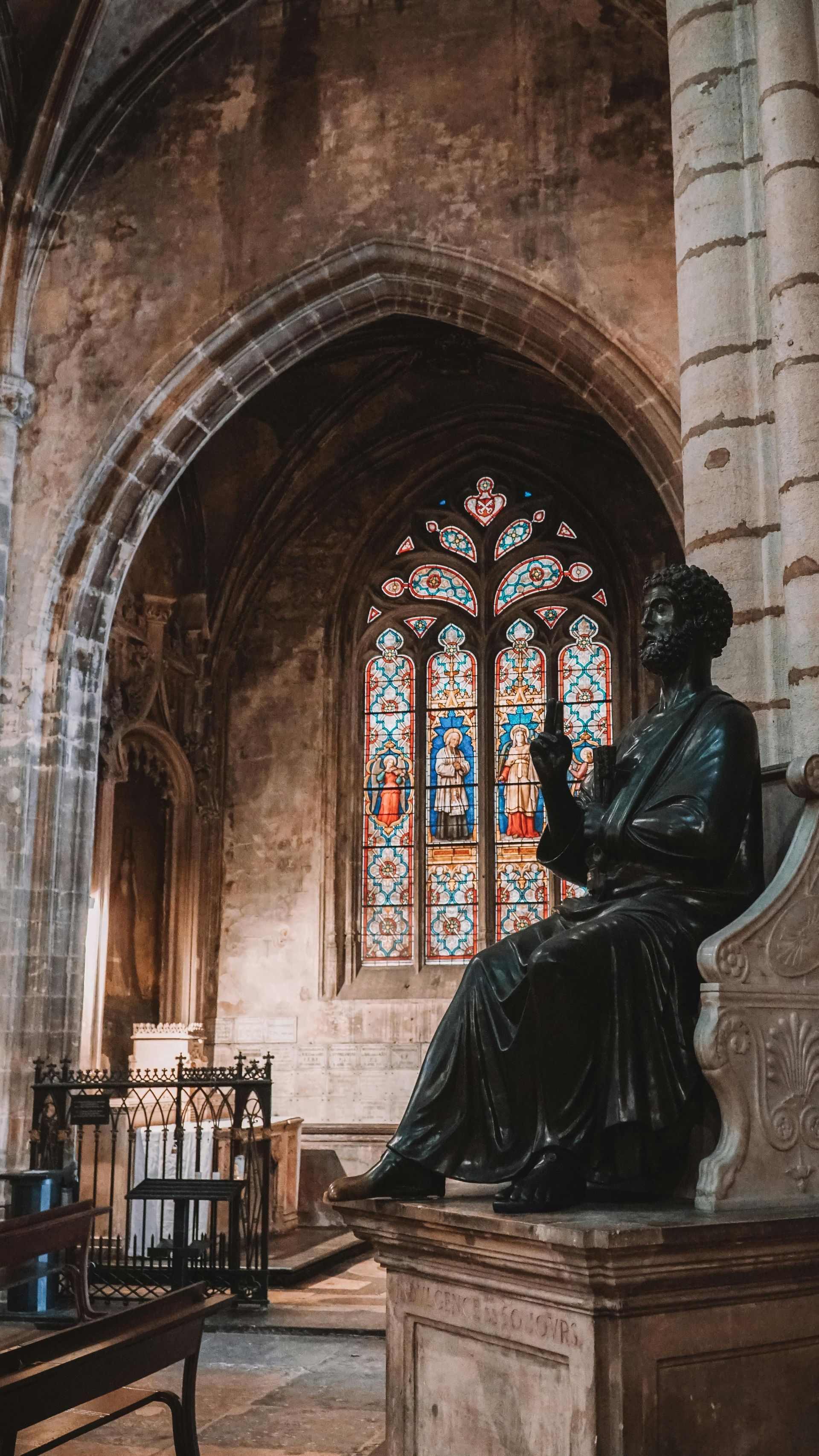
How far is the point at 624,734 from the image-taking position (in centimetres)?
363

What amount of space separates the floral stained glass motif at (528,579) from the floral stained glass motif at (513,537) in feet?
0.58

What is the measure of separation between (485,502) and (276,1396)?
929 cm

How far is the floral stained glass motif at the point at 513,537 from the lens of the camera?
13.0 meters

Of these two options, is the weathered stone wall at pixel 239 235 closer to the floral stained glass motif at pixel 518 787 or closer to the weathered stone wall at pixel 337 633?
the weathered stone wall at pixel 337 633

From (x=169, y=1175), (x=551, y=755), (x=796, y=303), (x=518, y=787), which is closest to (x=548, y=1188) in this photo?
(x=551, y=755)

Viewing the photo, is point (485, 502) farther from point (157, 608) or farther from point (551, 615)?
point (157, 608)

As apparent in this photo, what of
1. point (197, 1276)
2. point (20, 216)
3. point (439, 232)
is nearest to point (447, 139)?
point (439, 232)

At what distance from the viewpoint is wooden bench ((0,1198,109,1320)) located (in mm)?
4293

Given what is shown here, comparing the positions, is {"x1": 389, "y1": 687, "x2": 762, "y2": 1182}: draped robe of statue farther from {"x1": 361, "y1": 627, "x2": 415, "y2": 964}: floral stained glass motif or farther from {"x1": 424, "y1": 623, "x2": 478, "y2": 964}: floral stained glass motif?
{"x1": 361, "y1": 627, "x2": 415, "y2": 964}: floral stained glass motif

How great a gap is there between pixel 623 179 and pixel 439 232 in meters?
1.19

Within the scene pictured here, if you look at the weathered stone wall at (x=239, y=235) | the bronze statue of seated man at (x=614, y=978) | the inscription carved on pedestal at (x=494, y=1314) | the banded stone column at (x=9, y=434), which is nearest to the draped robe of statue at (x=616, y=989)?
the bronze statue of seated man at (x=614, y=978)

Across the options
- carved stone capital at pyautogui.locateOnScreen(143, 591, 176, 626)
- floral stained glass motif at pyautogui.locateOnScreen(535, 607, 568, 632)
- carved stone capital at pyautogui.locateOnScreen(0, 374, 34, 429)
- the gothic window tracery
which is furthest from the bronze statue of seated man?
floral stained glass motif at pyautogui.locateOnScreen(535, 607, 568, 632)

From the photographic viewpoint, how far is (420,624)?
13.1 m

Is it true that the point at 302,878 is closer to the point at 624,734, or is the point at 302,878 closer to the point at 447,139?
the point at 447,139
